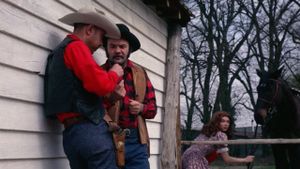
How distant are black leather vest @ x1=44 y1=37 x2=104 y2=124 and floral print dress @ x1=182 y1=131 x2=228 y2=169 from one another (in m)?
3.41

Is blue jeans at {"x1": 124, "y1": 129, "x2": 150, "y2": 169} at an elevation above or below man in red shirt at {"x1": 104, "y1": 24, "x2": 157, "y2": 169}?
below

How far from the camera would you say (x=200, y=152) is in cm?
682

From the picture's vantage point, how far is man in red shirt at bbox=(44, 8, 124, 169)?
10.6ft

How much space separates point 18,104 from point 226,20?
25.9 metres

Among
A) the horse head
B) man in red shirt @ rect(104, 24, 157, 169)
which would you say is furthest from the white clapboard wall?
the horse head

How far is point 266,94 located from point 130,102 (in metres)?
4.26

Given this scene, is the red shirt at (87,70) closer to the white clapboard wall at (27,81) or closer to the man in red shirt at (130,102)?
the white clapboard wall at (27,81)

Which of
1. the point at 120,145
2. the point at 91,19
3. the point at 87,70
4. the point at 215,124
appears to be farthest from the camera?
the point at 215,124

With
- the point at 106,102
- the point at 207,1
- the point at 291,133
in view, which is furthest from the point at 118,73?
the point at 207,1

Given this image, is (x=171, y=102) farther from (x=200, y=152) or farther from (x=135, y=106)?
(x=135, y=106)

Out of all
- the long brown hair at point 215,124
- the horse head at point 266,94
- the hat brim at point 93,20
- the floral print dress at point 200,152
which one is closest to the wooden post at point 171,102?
the floral print dress at point 200,152

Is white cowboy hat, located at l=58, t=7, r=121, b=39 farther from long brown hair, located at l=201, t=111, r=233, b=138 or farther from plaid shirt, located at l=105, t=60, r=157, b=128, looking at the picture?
long brown hair, located at l=201, t=111, r=233, b=138

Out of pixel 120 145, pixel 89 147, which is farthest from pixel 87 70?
pixel 120 145

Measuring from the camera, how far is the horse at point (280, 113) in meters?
7.89
